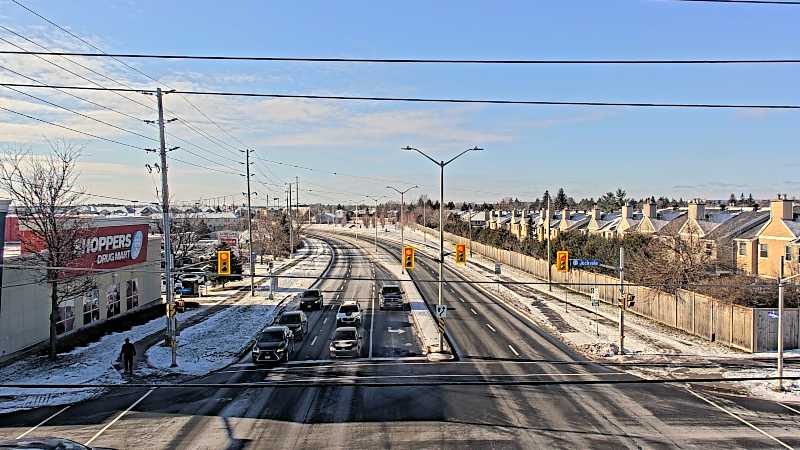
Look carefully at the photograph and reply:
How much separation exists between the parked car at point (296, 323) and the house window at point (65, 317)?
11.0 meters

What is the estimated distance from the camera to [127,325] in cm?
3612

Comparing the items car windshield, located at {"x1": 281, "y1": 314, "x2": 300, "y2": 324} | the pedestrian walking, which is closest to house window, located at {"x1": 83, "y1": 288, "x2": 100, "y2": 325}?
the pedestrian walking

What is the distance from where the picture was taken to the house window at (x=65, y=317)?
31247mm

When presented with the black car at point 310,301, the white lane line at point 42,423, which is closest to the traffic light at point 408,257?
the black car at point 310,301

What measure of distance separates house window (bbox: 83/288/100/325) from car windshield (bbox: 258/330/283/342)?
39.7ft

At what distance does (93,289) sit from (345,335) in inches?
598

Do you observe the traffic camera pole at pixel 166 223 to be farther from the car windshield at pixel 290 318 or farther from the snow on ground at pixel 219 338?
the car windshield at pixel 290 318

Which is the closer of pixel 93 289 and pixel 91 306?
pixel 93 289

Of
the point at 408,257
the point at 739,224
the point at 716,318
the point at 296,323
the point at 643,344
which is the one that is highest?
the point at 739,224

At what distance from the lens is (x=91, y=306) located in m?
35.1

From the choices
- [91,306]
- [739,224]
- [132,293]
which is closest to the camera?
[91,306]

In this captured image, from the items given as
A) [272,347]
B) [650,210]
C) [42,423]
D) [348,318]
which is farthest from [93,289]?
[650,210]

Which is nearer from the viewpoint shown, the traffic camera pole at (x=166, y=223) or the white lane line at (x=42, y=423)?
the white lane line at (x=42, y=423)

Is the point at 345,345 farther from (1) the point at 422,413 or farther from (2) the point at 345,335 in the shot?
(1) the point at 422,413
